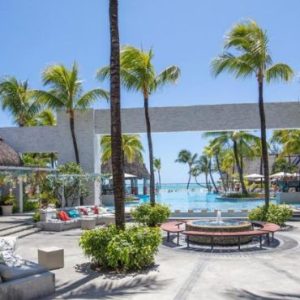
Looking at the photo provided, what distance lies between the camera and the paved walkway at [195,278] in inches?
307

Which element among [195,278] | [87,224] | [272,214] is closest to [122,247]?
[195,278]

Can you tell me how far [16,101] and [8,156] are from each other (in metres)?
7.72

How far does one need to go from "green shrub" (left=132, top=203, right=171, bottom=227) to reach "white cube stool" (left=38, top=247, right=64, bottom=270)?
7631mm

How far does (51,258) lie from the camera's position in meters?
10.1

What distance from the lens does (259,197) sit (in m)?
36.5

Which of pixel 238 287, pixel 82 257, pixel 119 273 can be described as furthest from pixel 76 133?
pixel 238 287

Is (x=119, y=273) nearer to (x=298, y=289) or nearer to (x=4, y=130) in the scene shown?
(x=298, y=289)

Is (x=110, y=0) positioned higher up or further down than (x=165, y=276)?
higher up

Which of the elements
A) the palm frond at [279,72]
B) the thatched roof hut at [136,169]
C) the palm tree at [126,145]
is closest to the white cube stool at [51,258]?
the palm frond at [279,72]

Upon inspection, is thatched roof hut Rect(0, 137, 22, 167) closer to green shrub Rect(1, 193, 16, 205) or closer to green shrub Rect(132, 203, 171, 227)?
green shrub Rect(1, 193, 16, 205)

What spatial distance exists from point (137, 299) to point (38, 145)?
19.8 m

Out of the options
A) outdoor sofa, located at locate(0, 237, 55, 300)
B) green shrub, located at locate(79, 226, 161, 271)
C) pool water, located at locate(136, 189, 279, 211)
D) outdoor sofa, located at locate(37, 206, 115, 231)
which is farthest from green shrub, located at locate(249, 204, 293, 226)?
outdoor sofa, located at locate(0, 237, 55, 300)

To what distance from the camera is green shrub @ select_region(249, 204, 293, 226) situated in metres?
16.6

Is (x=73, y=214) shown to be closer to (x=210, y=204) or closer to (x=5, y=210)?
(x=5, y=210)
